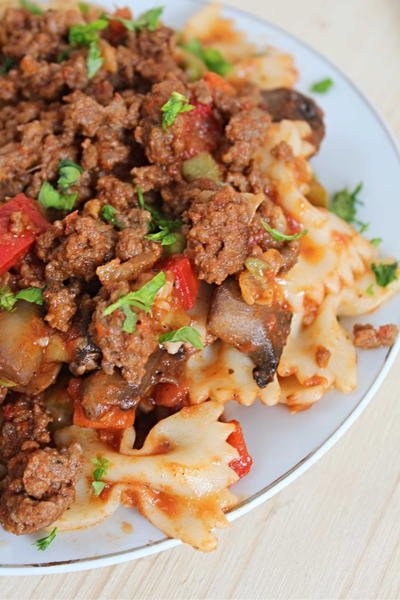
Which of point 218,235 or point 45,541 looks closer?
point 45,541

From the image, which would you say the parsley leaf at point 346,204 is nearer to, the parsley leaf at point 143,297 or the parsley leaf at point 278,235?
the parsley leaf at point 278,235

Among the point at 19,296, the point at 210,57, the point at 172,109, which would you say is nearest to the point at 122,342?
the point at 19,296

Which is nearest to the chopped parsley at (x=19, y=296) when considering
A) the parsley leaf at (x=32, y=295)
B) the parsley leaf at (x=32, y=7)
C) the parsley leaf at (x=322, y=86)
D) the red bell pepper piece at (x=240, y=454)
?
the parsley leaf at (x=32, y=295)

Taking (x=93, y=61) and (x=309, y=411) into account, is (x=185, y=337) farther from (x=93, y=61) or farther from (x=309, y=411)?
(x=93, y=61)

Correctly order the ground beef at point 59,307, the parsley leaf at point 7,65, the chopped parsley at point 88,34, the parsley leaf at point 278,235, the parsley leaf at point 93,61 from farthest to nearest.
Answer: the parsley leaf at point 7,65
the chopped parsley at point 88,34
the parsley leaf at point 93,61
the parsley leaf at point 278,235
the ground beef at point 59,307

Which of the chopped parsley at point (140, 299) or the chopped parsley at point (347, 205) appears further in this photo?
the chopped parsley at point (347, 205)

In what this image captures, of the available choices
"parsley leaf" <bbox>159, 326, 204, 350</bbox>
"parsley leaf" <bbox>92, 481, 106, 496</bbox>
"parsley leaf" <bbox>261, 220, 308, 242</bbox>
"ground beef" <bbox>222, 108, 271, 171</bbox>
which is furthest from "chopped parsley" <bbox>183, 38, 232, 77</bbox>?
"parsley leaf" <bbox>92, 481, 106, 496</bbox>

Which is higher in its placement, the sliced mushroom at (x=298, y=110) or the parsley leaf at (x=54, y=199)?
the sliced mushroom at (x=298, y=110)

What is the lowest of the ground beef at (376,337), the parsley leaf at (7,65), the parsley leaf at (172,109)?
the parsley leaf at (7,65)

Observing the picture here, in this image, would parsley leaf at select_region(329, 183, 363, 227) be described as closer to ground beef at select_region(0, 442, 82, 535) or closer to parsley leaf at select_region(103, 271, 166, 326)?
parsley leaf at select_region(103, 271, 166, 326)
